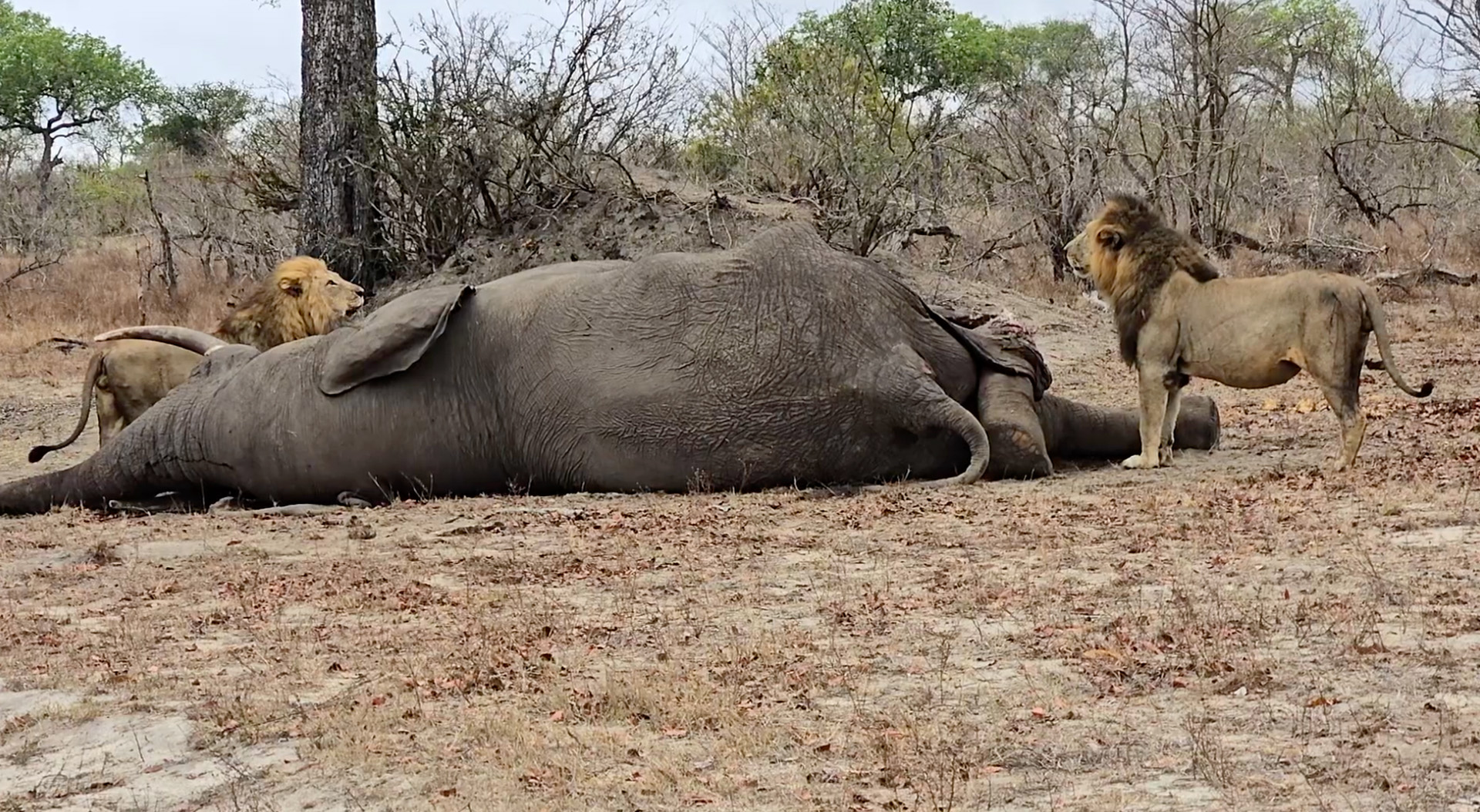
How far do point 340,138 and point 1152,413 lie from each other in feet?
29.0

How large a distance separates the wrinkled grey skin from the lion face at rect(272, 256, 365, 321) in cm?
163

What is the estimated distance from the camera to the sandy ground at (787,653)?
3.89m

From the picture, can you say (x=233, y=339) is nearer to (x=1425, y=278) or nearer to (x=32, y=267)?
(x=1425, y=278)

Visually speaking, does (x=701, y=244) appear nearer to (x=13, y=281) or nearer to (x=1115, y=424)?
(x=1115, y=424)

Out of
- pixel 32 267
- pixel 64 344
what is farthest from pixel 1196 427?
pixel 32 267

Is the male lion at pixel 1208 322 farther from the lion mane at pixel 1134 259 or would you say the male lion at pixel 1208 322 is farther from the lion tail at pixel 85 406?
the lion tail at pixel 85 406

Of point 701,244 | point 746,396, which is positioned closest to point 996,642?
point 746,396

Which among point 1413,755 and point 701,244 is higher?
point 701,244

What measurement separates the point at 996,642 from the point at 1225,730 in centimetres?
96

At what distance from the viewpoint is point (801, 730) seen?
13.8 ft

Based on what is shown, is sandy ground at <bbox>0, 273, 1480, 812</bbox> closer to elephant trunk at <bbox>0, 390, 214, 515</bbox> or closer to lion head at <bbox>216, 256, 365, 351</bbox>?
elephant trunk at <bbox>0, 390, 214, 515</bbox>

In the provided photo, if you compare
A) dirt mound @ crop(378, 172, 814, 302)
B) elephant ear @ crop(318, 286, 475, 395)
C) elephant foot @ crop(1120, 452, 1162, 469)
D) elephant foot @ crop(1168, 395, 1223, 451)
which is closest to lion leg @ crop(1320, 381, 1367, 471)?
elephant foot @ crop(1120, 452, 1162, 469)

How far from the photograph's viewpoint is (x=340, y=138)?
49.5ft

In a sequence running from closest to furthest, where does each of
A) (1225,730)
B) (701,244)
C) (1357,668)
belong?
(1225,730), (1357,668), (701,244)
